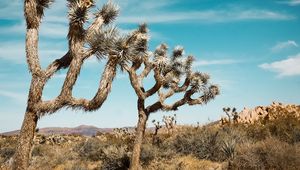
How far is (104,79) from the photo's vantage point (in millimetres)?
9617

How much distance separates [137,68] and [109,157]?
11.9 feet

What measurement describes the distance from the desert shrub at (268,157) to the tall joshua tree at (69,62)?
161 inches

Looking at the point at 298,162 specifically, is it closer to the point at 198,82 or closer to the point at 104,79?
the point at 104,79

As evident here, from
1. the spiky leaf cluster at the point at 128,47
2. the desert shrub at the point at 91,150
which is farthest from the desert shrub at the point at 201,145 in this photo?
the spiky leaf cluster at the point at 128,47

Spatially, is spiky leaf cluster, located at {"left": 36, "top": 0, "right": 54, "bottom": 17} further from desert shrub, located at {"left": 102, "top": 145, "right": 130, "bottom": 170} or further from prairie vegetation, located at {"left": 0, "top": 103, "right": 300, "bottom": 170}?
desert shrub, located at {"left": 102, "top": 145, "right": 130, "bottom": 170}

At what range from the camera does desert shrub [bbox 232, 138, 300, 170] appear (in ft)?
29.9

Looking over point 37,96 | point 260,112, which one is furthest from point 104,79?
point 260,112

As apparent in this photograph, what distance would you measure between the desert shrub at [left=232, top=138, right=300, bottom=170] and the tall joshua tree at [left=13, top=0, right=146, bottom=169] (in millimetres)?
4094

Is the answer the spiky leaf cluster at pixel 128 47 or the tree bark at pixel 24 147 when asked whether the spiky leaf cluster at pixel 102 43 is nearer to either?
the spiky leaf cluster at pixel 128 47

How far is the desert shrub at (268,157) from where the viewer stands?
912 cm

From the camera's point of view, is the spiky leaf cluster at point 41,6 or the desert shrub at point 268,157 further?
the spiky leaf cluster at point 41,6

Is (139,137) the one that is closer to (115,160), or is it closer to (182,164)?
(115,160)

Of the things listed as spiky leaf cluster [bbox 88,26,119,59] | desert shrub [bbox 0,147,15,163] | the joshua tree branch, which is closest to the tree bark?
spiky leaf cluster [bbox 88,26,119,59]

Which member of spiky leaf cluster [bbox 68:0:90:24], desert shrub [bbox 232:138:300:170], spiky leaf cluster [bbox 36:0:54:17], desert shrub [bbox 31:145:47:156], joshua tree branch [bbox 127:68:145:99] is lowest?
desert shrub [bbox 232:138:300:170]
